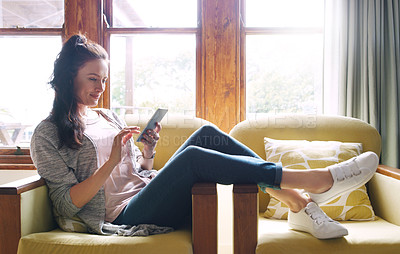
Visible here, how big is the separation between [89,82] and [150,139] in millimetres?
389

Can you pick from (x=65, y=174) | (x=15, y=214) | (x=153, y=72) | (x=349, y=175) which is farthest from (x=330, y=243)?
(x=153, y=72)

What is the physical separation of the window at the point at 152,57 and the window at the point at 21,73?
1.57ft

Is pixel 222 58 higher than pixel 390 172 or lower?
higher

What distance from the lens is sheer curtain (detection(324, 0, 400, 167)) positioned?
7.20 feet

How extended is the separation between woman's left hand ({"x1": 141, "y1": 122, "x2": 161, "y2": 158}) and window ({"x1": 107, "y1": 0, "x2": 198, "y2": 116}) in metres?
0.81

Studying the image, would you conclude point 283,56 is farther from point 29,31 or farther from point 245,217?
point 29,31

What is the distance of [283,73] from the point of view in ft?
8.11

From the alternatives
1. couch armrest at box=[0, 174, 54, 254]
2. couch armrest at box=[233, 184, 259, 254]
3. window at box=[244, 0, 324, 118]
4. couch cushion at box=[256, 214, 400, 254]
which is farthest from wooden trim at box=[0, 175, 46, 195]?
window at box=[244, 0, 324, 118]

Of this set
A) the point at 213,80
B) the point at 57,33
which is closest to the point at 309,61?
the point at 213,80

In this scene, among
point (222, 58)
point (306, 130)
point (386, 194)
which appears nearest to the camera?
point (386, 194)

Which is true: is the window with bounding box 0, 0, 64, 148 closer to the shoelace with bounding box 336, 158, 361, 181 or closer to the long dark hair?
the long dark hair

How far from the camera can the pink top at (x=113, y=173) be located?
148cm

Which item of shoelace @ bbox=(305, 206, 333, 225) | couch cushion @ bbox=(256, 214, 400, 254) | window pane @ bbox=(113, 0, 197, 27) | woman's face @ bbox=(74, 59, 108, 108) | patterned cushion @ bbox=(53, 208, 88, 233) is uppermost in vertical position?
window pane @ bbox=(113, 0, 197, 27)

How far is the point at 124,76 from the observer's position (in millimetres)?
2498
